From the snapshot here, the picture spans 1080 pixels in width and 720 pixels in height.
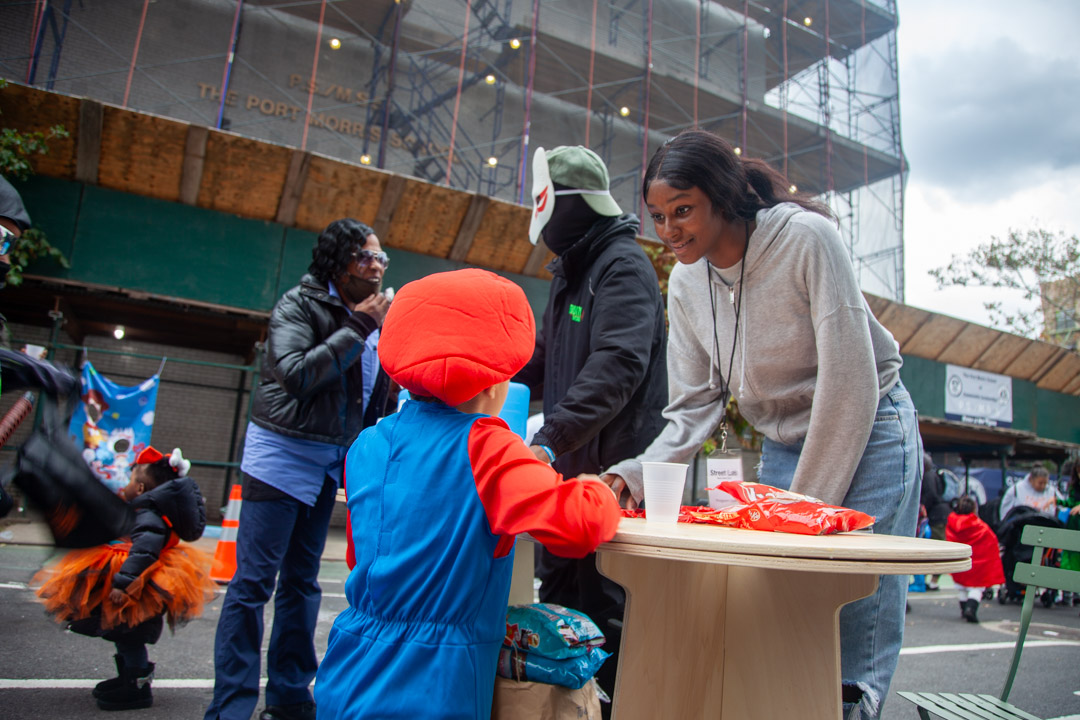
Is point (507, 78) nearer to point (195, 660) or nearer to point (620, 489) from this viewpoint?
point (195, 660)

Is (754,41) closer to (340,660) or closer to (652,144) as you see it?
(652,144)

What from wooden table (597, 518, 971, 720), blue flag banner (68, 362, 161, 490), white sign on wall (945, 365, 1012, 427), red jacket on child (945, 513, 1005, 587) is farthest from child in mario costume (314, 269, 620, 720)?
white sign on wall (945, 365, 1012, 427)

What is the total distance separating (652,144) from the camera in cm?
1827

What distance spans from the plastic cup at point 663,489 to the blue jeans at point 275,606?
5.55 feet

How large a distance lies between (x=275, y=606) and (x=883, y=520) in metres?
2.33

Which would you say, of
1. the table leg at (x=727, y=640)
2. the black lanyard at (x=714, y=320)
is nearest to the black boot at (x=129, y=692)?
the table leg at (x=727, y=640)

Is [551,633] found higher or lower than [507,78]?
lower

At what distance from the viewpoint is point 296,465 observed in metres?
2.82

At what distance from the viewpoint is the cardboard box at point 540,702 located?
1596mm

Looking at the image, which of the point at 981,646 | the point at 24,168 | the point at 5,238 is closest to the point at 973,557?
the point at 981,646

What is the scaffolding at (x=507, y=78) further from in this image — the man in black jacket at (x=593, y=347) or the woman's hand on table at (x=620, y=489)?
the woman's hand on table at (x=620, y=489)

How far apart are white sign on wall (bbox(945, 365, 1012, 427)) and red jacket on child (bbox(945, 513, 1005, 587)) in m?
7.50

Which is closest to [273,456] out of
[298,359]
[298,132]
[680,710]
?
[298,359]

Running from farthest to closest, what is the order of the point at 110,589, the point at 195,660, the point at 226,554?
the point at 226,554 → the point at 195,660 → the point at 110,589
